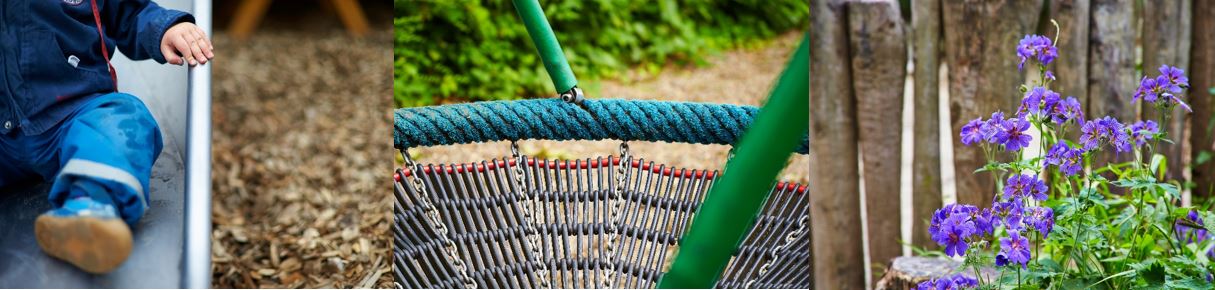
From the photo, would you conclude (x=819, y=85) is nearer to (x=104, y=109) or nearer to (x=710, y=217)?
(x=710, y=217)

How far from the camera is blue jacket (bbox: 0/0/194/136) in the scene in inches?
37.6

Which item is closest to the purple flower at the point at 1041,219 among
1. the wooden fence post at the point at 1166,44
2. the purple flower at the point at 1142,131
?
the purple flower at the point at 1142,131

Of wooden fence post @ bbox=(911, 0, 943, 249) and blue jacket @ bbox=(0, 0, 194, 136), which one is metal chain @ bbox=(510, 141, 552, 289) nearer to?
blue jacket @ bbox=(0, 0, 194, 136)

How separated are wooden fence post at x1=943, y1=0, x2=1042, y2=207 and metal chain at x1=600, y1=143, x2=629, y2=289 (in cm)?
64

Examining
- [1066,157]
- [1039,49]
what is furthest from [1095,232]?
[1039,49]

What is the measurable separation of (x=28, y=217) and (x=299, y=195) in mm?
1457

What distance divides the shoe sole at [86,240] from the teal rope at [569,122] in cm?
40

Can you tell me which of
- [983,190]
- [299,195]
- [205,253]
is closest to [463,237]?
[205,253]

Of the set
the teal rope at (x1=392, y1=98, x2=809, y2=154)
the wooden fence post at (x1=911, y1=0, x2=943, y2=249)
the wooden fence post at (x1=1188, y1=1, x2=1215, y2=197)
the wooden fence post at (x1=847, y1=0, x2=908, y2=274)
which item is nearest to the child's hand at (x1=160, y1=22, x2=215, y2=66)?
the teal rope at (x1=392, y1=98, x2=809, y2=154)

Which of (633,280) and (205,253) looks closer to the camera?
(205,253)

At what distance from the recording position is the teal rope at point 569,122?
4.21 feet

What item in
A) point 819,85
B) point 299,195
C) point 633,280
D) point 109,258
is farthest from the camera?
point 299,195

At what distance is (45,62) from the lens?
956mm

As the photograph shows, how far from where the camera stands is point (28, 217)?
1.01m
